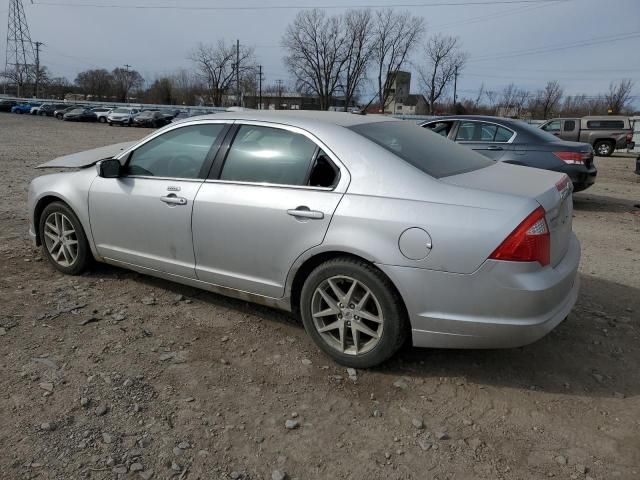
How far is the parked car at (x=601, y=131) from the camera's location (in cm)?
2323

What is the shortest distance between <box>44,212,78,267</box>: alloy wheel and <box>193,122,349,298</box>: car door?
5.11ft

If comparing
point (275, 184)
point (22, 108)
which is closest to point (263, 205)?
point (275, 184)

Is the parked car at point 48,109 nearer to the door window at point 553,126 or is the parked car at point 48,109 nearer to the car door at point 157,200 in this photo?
the door window at point 553,126

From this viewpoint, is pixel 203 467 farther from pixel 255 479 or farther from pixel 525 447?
pixel 525 447

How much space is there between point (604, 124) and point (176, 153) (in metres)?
25.0

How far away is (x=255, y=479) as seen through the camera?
2.28m

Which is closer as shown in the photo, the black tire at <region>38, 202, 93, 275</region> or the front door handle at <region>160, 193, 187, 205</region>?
the front door handle at <region>160, 193, 187, 205</region>

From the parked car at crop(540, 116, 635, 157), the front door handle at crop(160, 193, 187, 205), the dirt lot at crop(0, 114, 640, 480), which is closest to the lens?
the dirt lot at crop(0, 114, 640, 480)

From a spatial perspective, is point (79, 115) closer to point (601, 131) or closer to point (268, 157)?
point (601, 131)

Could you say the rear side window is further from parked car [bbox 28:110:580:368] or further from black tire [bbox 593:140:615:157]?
parked car [bbox 28:110:580:368]

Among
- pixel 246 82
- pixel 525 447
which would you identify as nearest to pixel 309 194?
pixel 525 447

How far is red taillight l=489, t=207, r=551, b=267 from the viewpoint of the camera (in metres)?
2.62

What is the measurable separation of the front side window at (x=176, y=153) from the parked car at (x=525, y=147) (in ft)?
17.9

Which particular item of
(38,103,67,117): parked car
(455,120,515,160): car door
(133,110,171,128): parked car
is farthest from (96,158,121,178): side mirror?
(38,103,67,117): parked car
